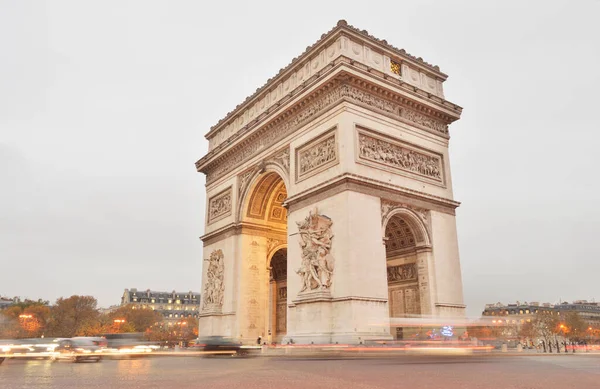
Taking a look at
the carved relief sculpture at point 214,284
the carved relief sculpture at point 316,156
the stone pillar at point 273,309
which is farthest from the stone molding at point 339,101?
the stone pillar at point 273,309

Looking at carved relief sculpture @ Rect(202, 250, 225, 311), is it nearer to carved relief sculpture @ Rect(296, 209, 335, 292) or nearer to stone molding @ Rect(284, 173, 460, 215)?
stone molding @ Rect(284, 173, 460, 215)

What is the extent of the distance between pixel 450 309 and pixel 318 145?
931 centimetres

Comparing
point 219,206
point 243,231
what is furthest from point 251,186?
point 219,206

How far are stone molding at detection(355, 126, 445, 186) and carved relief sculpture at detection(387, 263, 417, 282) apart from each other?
423cm

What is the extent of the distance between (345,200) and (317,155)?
3.29 m

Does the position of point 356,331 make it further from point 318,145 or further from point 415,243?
point 318,145

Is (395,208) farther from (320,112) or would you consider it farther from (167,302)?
(167,302)

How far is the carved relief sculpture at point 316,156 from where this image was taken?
21.9 m

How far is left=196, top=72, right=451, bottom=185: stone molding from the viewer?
866 inches

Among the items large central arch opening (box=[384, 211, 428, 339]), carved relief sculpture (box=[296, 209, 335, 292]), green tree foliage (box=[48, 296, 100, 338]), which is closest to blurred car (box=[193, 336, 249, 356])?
carved relief sculpture (box=[296, 209, 335, 292])

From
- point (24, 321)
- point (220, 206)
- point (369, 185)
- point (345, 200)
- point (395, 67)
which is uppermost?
point (395, 67)

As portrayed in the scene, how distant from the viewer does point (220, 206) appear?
30828mm

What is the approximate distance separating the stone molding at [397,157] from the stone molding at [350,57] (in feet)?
10.3

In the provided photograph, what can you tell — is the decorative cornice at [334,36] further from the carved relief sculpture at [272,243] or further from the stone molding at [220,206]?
the carved relief sculpture at [272,243]
